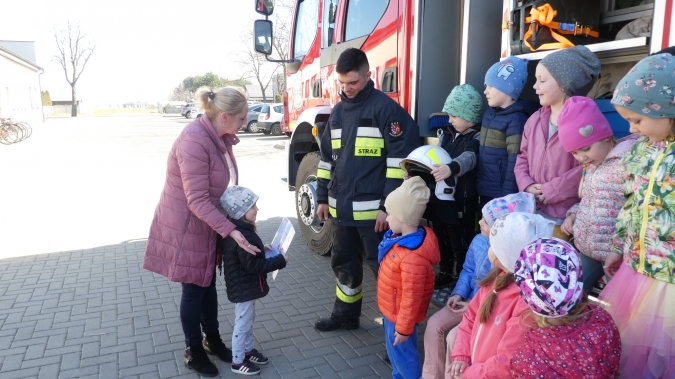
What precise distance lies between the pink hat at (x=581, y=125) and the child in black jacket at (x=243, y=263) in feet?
5.71

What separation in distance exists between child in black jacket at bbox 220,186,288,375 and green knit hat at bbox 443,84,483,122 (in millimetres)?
1418

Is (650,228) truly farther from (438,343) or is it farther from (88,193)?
(88,193)

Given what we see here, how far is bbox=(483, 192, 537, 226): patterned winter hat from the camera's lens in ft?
8.30

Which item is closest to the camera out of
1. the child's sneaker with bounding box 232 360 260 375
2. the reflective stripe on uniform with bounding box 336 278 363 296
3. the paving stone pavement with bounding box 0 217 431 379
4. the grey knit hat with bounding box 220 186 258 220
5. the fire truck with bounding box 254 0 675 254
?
→ the fire truck with bounding box 254 0 675 254

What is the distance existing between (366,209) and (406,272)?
0.76m

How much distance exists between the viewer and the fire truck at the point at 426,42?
116 inches

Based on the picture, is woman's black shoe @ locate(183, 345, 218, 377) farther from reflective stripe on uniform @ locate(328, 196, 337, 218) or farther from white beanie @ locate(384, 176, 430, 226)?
white beanie @ locate(384, 176, 430, 226)

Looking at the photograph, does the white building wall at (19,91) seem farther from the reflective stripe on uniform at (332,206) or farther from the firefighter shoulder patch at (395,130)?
the firefighter shoulder patch at (395,130)

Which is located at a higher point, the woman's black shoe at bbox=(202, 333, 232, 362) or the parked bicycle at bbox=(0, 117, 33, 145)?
the parked bicycle at bbox=(0, 117, 33, 145)

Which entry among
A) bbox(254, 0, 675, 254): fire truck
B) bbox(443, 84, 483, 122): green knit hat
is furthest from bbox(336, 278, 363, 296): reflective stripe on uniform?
bbox(443, 84, 483, 122): green knit hat

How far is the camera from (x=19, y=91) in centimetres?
3478

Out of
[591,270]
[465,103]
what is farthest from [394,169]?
[591,270]

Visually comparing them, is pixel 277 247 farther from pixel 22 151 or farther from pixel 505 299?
pixel 22 151

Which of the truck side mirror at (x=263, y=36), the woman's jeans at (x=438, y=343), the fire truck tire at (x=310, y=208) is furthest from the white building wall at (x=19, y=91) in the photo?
the woman's jeans at (x=438, y=343)
